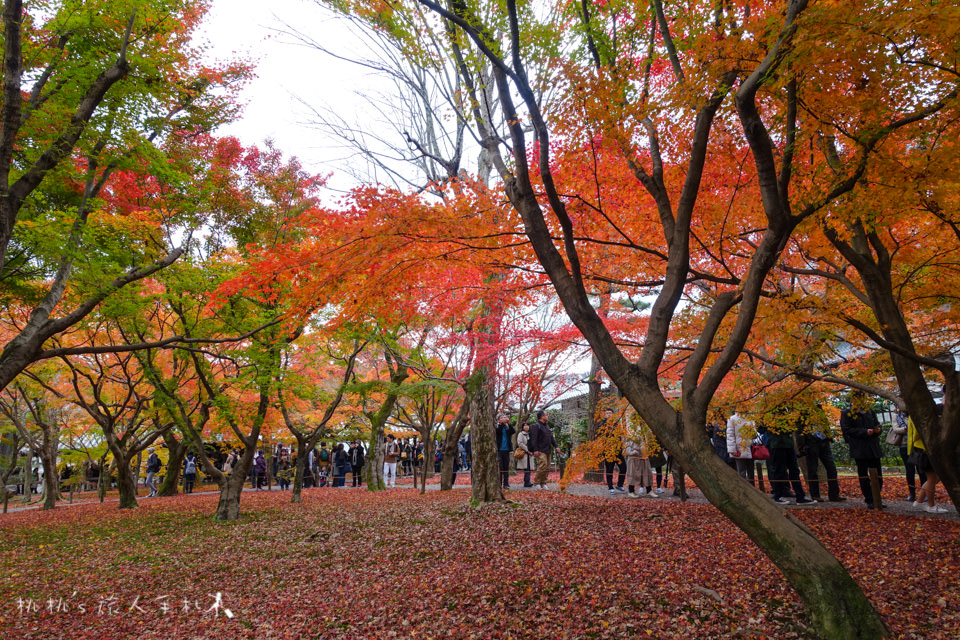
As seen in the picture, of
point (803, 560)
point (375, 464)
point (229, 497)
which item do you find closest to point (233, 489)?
point (229, 497)

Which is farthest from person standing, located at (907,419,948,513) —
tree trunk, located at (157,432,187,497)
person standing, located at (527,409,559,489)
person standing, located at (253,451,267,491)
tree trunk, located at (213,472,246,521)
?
tree trunk, located at (157,432,187,497)

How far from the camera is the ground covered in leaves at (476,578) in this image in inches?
151

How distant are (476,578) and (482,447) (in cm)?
425

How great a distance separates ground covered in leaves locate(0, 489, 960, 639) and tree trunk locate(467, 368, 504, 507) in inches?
25.3

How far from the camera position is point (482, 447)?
9.16 meters

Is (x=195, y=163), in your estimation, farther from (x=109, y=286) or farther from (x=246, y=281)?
(x=246, y=281)

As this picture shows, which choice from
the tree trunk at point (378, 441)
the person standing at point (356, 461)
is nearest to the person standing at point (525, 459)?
the tree trunk at point (378, 441)

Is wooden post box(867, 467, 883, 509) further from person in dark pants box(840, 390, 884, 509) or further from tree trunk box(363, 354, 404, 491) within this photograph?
tree trunk box(363, 354, 404, 491)

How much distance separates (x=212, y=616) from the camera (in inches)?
180

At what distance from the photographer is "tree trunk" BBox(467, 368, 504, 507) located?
9.10 m

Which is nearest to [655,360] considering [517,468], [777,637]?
[777,637]

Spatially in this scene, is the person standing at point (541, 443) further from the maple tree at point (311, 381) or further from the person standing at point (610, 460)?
the maple tree at point (311, 381)

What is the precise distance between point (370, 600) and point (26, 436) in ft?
48.5

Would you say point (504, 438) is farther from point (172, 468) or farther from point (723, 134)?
point (172, 468)
